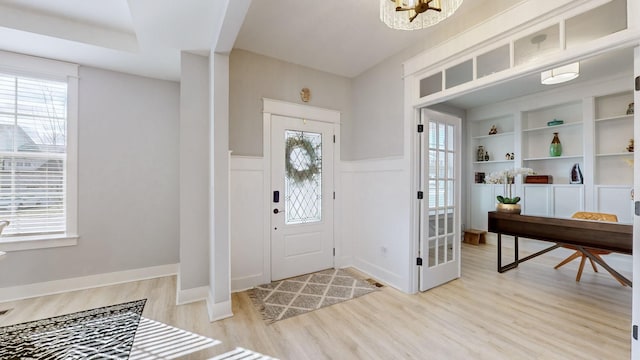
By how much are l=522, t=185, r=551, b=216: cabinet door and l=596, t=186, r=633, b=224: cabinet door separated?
641 mm

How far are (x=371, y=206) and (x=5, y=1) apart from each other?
4139 millimetres

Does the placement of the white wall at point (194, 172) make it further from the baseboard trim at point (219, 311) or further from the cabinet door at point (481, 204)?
the cabinet door at point (481, 204)

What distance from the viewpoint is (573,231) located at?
8.70ft

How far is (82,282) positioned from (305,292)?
8.54 feet

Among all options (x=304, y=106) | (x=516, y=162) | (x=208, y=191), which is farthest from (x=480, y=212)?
(x=208, y=191)

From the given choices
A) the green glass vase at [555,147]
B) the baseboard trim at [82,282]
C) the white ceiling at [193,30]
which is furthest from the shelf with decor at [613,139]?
the baseboard trim at [82,282]

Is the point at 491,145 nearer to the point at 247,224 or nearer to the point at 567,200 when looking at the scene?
the point at 567,200

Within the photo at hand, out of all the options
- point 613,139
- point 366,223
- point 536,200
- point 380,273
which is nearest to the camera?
point 380,273

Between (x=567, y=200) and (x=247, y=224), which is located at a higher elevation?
(x=567, y=200)

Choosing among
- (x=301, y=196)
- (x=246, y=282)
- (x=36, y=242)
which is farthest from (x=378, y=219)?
(x=36, y=242)

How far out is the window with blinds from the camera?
262cm

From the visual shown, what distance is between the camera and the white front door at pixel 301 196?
125 inches

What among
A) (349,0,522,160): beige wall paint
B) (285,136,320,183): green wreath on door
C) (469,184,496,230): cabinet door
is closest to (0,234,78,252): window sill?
(285,136,320,183): green wreath on door

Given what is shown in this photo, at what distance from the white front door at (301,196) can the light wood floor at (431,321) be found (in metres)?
0.81
